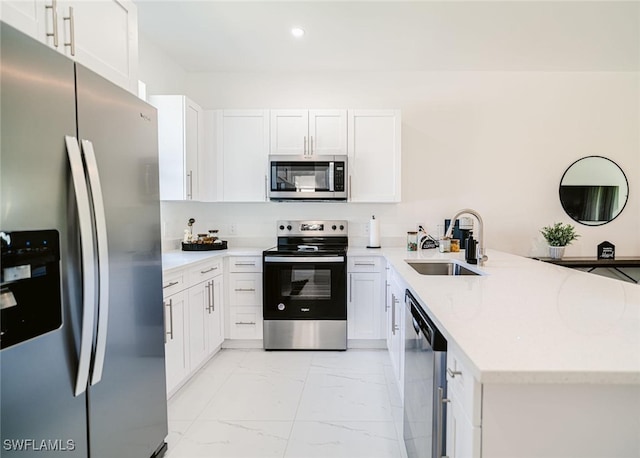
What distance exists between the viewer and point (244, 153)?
321 centimetres

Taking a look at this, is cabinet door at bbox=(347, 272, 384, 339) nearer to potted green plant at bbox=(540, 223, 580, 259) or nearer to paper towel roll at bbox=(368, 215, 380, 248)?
paper towel roll at bbox=(368, 215, 380, 248)

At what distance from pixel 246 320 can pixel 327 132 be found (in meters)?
1.96

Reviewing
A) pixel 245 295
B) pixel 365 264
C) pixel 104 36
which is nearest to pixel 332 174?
pixel 365 264

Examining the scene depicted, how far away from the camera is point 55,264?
96 centimetres

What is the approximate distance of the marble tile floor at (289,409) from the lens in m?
1.74

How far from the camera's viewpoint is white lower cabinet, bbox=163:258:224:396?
2074 millimetres

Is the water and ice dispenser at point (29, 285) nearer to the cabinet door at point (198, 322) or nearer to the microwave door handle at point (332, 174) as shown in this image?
the cabinet door at point (198, 322)

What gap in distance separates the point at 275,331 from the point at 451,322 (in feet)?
7.26

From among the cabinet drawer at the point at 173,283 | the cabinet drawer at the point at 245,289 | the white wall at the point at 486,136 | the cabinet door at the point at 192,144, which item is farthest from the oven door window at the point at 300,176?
the cabinet drawer at the point at 173,283

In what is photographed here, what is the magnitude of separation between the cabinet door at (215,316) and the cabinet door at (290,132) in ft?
4.55

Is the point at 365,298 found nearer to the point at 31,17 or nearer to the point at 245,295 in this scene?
the point at 245,295

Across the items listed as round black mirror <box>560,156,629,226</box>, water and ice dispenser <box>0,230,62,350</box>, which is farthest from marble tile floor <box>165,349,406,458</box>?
round black mirror <box>560,156,629,226</box>

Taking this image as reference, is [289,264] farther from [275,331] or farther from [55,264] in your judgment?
[55,264]

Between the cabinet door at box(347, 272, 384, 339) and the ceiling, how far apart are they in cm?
206
